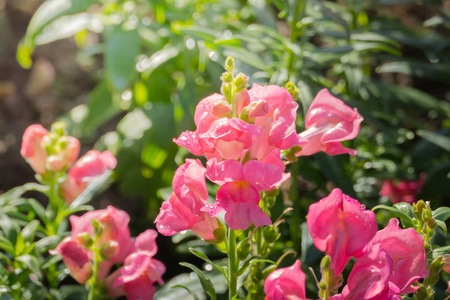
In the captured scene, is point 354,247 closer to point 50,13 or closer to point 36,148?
point 36,148

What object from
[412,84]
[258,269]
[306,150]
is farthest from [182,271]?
[412,84]

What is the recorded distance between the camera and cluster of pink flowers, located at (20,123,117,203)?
1153 mm

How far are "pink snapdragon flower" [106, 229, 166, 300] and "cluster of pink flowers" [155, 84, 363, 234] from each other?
25 cm

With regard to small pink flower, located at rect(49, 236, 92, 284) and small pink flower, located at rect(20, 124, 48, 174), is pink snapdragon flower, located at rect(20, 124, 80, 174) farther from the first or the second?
small pink flower, located at rect(49, 236, 92, 284)

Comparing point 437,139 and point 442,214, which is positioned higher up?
point 442,214

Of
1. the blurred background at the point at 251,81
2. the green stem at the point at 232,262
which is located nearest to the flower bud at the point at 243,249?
the green stem at the point at 232,262

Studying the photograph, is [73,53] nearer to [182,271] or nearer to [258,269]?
[182,271]

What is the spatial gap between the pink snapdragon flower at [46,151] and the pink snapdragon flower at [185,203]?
46 cm

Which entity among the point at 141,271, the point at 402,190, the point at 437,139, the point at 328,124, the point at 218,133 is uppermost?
the point at 218,133

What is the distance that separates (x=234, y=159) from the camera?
0.73 m

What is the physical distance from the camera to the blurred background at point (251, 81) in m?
1.36

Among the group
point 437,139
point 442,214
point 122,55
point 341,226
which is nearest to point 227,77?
point 341,226

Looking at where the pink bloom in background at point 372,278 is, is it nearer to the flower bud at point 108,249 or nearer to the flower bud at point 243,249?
the flower bud at point 243,249

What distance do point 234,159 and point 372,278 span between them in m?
0.24
